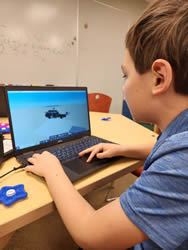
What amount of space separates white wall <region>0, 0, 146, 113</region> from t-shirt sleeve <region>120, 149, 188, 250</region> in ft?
5.98

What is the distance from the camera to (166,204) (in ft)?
1.00

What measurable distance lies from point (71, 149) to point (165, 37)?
0.48 m

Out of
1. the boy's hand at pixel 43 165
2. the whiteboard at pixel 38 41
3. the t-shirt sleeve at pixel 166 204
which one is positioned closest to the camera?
the t-shirt sleeve at pixel 166 204

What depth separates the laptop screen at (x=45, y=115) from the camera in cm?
60

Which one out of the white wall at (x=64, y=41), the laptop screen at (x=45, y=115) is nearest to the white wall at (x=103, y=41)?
the white wall at (x=64, y=41)

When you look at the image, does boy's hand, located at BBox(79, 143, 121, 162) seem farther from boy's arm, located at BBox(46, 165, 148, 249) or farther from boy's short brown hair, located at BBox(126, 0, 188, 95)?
boy's short brown hair, located at BBox(126, 0, 188, 95)

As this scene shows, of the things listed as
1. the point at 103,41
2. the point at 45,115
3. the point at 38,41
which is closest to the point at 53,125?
the point at 45,115

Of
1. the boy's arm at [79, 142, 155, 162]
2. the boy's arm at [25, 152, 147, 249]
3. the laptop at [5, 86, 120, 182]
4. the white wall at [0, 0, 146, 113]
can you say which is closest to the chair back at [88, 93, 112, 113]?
the white wall at [0, 0, 146, 113]

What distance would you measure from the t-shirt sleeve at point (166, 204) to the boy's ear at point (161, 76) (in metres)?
0.15

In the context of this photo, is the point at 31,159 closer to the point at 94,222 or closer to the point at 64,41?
the point at 94,222

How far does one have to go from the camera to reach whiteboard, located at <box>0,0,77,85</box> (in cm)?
217

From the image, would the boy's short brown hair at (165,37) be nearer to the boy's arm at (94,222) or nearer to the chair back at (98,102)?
the boy's arm at (94,222)

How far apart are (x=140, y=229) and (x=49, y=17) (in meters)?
2.76

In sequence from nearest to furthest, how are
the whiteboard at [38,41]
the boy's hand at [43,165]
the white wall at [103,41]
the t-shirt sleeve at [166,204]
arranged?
the t-shirt sleeve at [166,204] → the boy's hand at [43,165] → the whiteboard at [38,41] → the white wall at [103,41]
